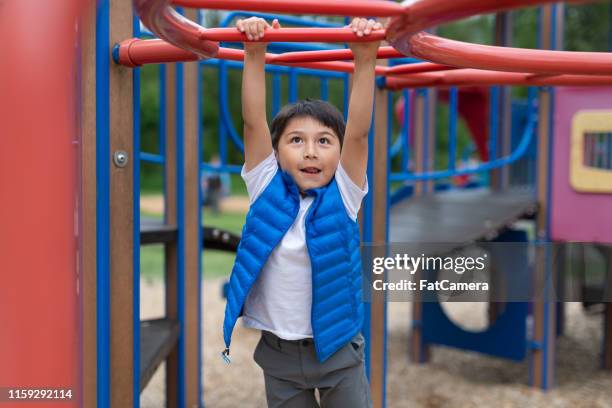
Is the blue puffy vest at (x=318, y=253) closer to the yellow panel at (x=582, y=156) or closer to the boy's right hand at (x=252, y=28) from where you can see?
the boy's right hand at (x=252, y=28)

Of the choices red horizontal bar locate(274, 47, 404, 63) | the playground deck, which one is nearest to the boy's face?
red horizontal bar locate(274, 47, 404, 63)

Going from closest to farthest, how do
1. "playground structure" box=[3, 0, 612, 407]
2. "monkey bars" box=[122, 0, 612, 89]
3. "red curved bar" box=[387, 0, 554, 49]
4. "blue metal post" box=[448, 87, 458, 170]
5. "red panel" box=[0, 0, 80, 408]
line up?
"red curved bar" box=[387, 0, 554, 49], "monkey bars" box=[122, 0, 612, 89], "red panel" box=[0, 0, 80, 408], "playground structure" box=[3, 0, 612, 407], "blue metal post" box=[448, 87, 458, 170]

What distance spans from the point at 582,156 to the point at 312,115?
228 centimetres

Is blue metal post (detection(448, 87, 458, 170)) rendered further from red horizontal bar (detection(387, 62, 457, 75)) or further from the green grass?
the green grass

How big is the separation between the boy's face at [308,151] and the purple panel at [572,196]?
2.21 m

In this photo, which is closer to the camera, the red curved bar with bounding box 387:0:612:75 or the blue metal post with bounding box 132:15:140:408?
the red curved bar with bounding box 387:0:612:75

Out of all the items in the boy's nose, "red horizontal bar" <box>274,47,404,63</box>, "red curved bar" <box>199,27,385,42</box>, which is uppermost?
Answer: "red horizontal bar" <box>274,47,404,63</box>

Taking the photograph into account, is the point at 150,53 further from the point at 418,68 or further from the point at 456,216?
the point at 456,216

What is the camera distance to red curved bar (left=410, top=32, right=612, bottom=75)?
1274 millimetres

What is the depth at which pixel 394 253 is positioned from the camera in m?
2.05

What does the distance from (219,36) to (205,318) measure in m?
3.86

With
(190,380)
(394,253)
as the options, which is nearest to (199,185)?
(190,380)

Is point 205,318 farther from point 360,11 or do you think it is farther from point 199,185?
point 360,11

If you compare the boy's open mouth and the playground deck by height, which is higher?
the boy's open mouth
